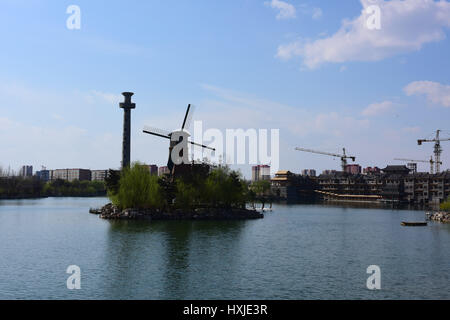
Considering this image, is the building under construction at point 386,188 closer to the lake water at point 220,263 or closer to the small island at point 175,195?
the small island at point 175,195

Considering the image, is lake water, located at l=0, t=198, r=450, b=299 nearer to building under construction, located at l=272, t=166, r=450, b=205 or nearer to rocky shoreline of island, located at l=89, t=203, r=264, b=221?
rocky shoreline of island, located at l=89, t=203, r=264, b=221

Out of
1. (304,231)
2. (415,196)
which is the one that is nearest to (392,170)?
(415,196)

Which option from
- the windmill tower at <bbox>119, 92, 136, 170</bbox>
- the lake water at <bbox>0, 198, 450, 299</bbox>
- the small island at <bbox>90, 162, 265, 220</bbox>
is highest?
the windmill tower at <bbox>119, 92, 136, 170</bbox>

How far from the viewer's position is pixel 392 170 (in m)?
179

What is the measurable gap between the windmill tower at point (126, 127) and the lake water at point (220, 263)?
2172 inches

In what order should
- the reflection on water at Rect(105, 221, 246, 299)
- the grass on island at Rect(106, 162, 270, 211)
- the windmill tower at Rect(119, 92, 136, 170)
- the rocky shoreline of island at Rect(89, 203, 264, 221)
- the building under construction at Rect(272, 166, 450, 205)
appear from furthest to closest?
1. the building under construction at Rect(272, 166, 450, 205)
2. the windmill tower at Rect(119, 92, 136, 170)
3. the grass on island at Rect(106, 162, 270, 211)
4. the rocky shoreline of island at Rect(89, 203, 264, 221)
5. the reflection on water at Rect(105, 221, 246, 299)

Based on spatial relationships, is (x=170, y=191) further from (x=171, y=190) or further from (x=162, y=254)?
(x=162, y=254)

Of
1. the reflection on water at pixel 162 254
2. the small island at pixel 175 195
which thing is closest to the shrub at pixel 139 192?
the small island at pixel 175 195

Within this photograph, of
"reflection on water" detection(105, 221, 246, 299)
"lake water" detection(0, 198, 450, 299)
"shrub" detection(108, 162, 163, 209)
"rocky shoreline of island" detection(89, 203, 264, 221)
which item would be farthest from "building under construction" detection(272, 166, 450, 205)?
"reflection on water" detection(105, 221, 246, 299)

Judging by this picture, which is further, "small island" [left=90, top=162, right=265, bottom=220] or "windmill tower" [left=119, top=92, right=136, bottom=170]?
"windmill tower" [left=119, top=92, right=136, bottom=170]

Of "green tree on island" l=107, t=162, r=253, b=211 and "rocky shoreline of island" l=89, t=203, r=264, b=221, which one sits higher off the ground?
"green tree on island" l=107, t=162, r=253, b=211

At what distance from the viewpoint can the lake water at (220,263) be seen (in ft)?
83.0

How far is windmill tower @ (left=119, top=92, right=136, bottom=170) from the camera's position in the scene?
109 metres
